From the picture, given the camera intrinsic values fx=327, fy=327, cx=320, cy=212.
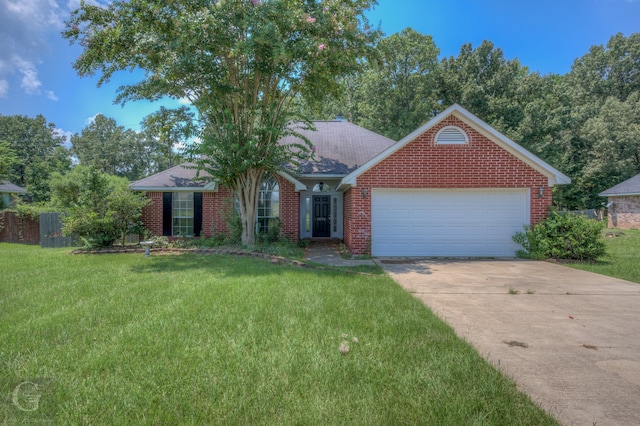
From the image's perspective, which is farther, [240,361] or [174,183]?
[174,183]

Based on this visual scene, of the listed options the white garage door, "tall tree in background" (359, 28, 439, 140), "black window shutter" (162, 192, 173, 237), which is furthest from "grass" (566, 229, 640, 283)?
"tall tree in background" (359, 28, 439, 140)

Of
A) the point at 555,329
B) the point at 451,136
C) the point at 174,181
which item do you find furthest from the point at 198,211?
the point at 555,329

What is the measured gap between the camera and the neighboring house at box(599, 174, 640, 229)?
22.4 m

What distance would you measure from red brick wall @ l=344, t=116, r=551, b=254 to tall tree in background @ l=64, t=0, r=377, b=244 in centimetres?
323

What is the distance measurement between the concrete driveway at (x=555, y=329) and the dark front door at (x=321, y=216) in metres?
7.08

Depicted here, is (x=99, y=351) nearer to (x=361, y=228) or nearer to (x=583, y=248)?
(x=361, y=228)

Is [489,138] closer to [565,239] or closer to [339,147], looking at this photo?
[565,239]

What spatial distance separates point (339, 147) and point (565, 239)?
9779 mm

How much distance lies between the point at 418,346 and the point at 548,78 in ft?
118

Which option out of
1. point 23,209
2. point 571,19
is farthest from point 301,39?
point 23,209

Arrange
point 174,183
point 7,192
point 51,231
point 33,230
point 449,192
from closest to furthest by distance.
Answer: point 449,192 → point 51,231 → point 174,183 → point 33,230 → point 7,192

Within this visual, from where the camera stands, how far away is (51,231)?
44.3 feet

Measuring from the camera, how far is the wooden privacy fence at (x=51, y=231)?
44.2 ft

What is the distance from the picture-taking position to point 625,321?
178 inches
